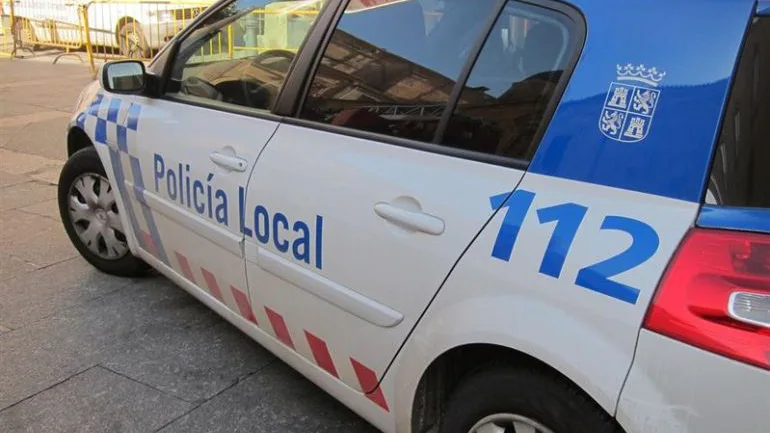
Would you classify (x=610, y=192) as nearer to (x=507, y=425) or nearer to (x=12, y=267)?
(x=507, y=425)

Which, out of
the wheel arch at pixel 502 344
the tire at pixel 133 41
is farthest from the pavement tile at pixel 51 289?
the tire at pixel 133 41

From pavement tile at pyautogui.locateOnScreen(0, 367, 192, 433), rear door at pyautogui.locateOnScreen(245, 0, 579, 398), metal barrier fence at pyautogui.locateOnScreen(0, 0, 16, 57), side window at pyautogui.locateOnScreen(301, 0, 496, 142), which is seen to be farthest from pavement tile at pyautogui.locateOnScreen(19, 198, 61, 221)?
metal barrier fence at pyautogui.locateOnScreen(0, 0, 16, 57)

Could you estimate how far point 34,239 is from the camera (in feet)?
14.9

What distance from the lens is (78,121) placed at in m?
3.69

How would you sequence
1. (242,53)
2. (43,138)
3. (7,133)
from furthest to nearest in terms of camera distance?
(7,133), (43,138), (242,53)

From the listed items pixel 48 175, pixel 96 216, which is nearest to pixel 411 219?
pixel 96 216

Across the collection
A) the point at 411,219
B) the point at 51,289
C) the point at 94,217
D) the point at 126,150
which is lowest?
the point at 51,289

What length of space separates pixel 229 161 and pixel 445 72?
96 cm

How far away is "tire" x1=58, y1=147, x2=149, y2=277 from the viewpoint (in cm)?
371

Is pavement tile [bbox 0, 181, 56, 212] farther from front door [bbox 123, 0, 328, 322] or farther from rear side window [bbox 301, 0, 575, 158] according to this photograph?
rear side window [bbox 301, 0, 575, 158]

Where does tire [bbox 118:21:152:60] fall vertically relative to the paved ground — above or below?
above

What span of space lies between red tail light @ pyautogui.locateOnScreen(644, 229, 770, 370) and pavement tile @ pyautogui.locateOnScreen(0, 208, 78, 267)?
380 cm

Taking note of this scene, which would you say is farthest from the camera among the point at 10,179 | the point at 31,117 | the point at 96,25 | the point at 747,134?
the point at 96,25

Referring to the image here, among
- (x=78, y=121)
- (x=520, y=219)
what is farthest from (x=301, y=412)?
(x=78, y=121)
